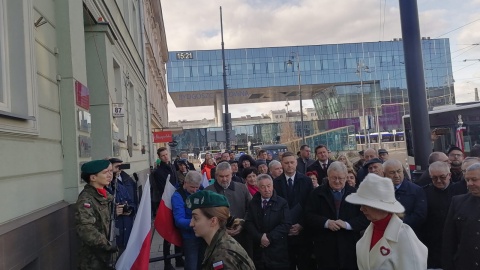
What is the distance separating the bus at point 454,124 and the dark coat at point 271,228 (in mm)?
11860

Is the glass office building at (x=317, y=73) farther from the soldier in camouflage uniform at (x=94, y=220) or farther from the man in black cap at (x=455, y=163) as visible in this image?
the soldier in camouflage uniform at (x=94, y=220)

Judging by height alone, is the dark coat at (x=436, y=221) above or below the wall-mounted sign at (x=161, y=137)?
below

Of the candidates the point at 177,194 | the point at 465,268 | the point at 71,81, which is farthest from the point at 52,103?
the point at 465,268

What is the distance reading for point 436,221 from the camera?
197 inches

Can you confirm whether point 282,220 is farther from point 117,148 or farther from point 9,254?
point 117,148

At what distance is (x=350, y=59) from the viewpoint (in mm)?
68562

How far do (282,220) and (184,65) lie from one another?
63.7m

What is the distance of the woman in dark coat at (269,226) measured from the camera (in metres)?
5.07

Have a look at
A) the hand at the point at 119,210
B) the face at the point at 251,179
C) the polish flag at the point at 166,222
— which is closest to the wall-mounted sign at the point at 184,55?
the face at the point at 251,179

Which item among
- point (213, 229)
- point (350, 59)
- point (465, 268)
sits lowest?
point (465, 268)

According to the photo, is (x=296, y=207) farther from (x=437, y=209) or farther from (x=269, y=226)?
(x=437, y=209)

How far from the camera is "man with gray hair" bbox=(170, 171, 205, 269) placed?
5434mm

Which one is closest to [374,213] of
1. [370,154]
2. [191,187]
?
[191,187]

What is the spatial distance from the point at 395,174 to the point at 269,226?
1.66 m
